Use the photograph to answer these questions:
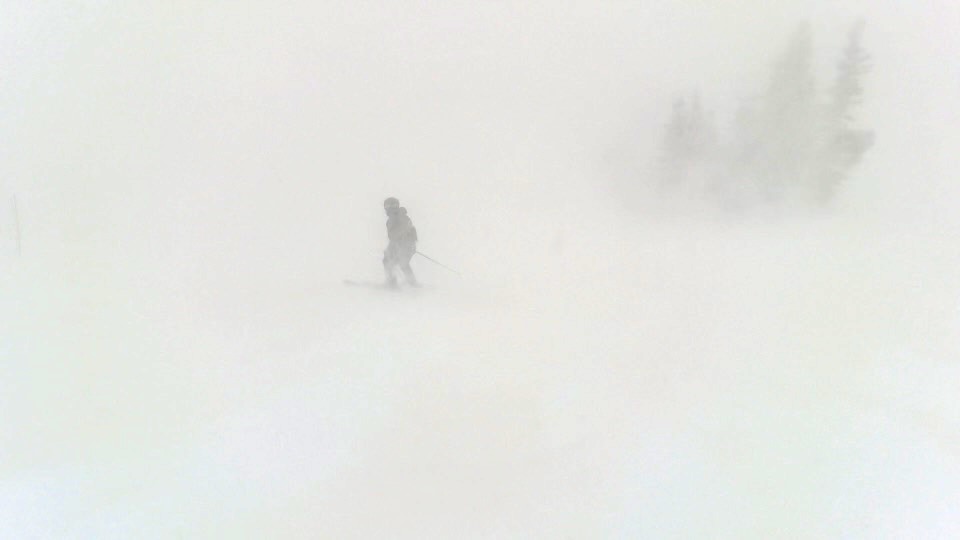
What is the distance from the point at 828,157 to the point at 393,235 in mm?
492

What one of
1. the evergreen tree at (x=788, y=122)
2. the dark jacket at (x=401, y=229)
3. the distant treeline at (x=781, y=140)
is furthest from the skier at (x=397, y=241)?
the evergreen tree at (x=788, y=122)

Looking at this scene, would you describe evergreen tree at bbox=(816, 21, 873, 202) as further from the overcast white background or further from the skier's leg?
the skier's leg

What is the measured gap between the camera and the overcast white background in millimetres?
637

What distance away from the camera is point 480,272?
0.65 metres

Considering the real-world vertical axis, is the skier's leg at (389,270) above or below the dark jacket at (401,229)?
below

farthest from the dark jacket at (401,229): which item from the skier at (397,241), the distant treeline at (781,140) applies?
the distant treeline at (781,140)

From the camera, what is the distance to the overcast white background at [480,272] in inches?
25.1

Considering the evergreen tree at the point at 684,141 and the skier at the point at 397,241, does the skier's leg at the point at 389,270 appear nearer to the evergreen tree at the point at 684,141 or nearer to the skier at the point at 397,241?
the skier at the point at 397,241

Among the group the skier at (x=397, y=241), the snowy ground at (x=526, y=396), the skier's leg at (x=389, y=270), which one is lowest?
Result: the snowy ground at (x=526, y=396)

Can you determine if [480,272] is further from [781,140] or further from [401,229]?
[781,140]

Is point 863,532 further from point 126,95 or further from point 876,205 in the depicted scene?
point 126,95

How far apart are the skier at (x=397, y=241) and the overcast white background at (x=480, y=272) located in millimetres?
13

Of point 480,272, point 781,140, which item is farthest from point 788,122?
point 480,272

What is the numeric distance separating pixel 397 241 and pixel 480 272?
0.10 m
